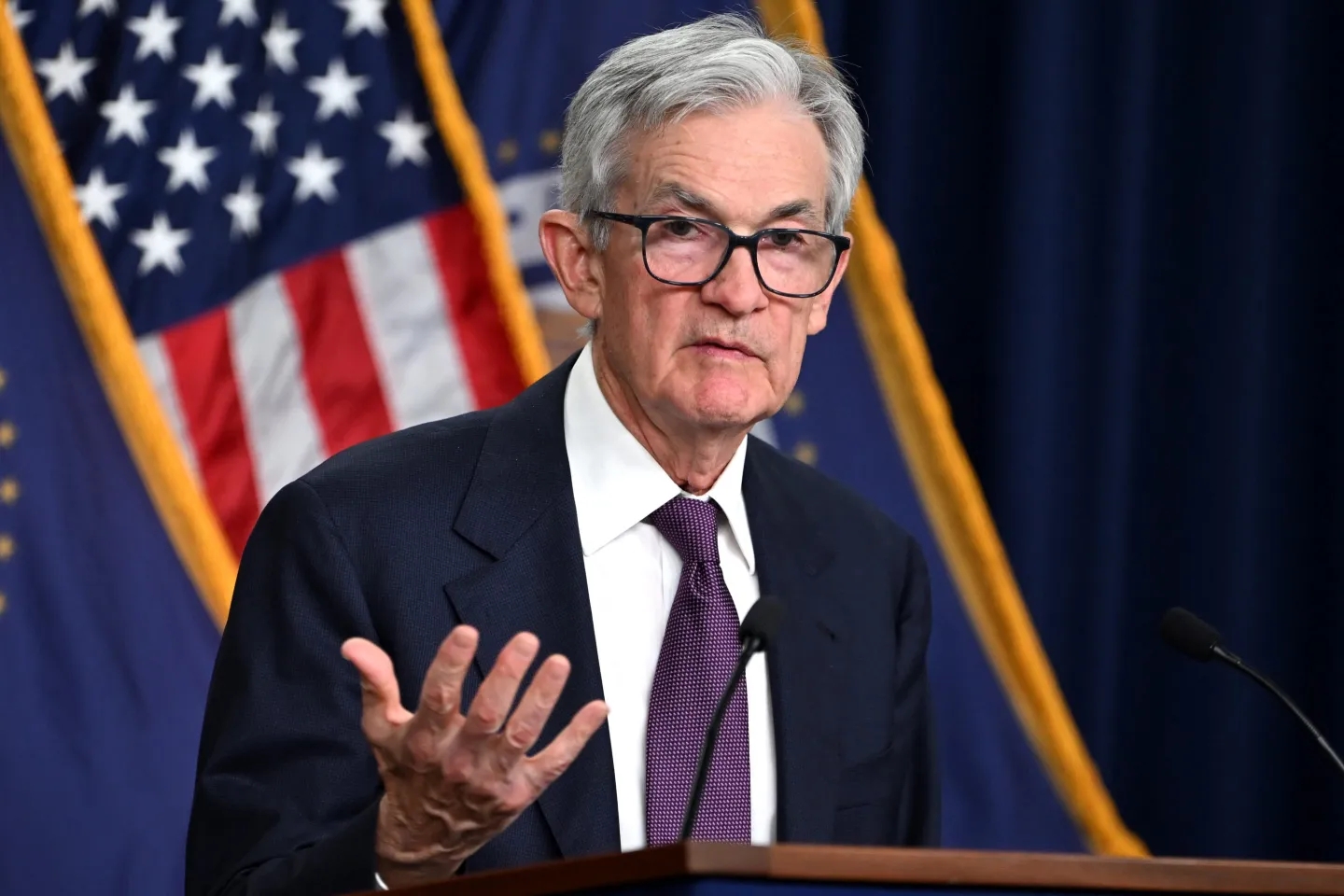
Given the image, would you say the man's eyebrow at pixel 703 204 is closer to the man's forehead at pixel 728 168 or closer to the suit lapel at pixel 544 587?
the man's forehead at pixel 728 168

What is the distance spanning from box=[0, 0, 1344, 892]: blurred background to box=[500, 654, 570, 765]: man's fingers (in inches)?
61.4

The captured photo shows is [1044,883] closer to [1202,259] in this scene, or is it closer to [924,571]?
[924,571]

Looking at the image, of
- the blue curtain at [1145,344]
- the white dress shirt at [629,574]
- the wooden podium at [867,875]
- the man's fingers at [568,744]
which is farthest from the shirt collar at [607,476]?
the blue curtain at [1145,344]

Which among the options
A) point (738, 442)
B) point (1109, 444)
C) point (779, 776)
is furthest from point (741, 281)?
point (1109, 444)

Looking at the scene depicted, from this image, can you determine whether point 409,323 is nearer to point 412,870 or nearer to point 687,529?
point 687,529

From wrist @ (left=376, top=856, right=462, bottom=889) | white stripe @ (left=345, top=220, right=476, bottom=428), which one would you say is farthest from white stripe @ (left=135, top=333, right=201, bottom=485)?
wrist @ (left=376, top=856, right=462, bottom=889)

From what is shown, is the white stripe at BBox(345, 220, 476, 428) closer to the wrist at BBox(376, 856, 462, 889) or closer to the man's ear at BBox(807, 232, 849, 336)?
the man's ear at BBox(807, 232, 849, 336)

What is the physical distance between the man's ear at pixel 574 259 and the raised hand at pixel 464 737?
2.60ft

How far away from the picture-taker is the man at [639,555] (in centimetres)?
170

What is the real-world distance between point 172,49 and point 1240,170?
2160mm

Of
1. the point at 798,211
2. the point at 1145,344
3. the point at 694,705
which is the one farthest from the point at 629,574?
the point at 1145,344

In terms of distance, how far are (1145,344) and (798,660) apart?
6.42 feet

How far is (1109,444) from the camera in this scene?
3578 millimetres

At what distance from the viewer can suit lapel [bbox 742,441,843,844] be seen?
1.89 meters
